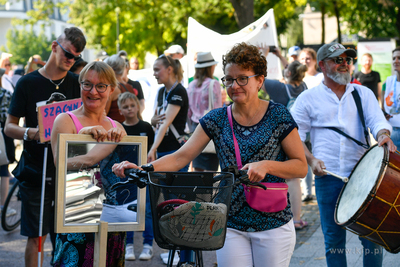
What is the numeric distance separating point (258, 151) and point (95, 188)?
109cm

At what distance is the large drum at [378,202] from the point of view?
375 cm

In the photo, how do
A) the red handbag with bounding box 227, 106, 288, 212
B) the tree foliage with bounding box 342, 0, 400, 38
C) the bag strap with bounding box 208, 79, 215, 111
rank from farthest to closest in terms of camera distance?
the tree foliage with bounding box 342, 0, 400, 38
the bag strap with bounding box 208, 79, 215, 111
the red handbag with bounding box 227, 106, 288, 212

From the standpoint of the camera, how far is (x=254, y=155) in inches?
121

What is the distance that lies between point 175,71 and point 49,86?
2121 millimetres

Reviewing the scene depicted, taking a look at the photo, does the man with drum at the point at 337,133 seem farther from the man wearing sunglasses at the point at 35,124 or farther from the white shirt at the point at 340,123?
the man wearing sunglasses at the point at 35,124

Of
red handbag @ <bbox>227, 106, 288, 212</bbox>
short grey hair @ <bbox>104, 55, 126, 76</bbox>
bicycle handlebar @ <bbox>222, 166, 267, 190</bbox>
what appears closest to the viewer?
bicycle handlebar @ <bbox>222, 166, 267, 190</bbox>

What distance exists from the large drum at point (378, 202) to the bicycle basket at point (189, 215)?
1716 mm

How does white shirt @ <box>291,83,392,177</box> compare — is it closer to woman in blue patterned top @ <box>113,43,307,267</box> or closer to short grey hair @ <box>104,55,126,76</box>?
woman in blue patterned top @ <box>113,43,307,267</box>

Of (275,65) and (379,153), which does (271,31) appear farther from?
(379,153)

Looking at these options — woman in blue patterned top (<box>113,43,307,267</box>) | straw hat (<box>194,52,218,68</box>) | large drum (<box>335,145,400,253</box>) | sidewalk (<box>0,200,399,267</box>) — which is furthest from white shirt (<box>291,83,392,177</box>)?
straw hat (<box>194,52,218,68</box>)

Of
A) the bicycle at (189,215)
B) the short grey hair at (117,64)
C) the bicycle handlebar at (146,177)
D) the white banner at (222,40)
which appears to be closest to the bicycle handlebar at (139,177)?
the bicycle handlebar at (146,177)

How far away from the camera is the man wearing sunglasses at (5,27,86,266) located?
4.38 meters

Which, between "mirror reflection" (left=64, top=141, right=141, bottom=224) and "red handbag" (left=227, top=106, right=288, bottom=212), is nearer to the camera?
"red handbag" (left=227, top=106, right=288, bottom=212)

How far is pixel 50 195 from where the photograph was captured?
449 centimetres
